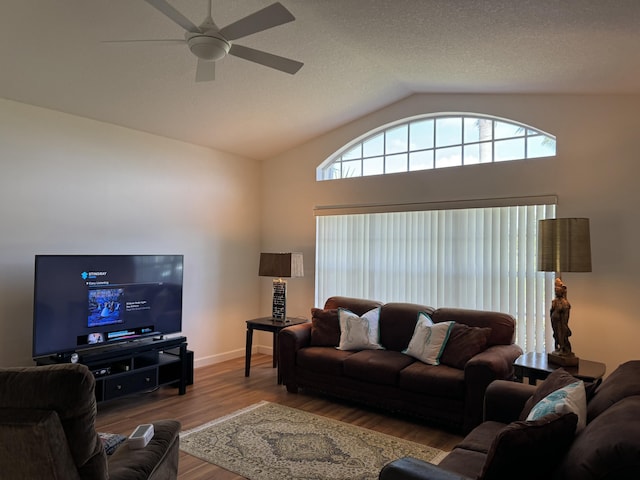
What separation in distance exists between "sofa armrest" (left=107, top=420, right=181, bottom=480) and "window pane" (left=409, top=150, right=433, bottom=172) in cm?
371

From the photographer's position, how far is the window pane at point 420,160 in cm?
480

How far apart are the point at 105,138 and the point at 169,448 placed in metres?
3.42

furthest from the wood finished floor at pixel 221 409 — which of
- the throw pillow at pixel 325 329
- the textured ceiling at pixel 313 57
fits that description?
the textured ceiling at pixel 313 57

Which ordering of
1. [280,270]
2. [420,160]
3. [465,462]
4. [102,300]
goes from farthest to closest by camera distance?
[280,270], [420,160], [102,300], [465,462]

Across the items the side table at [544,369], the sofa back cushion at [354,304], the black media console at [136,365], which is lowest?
the black media console at [136,365]

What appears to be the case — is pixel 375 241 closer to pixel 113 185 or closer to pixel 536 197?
pixel 536 197

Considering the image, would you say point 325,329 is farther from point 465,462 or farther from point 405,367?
point 465,462

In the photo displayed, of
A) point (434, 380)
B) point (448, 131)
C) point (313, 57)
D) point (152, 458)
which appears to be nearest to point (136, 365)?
point (152, 458)

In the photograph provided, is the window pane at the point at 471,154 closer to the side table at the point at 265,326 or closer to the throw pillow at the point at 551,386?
the side table at the point at 265,326

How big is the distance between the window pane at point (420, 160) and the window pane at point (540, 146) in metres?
1.02

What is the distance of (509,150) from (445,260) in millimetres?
1297

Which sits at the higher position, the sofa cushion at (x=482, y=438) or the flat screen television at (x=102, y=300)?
the flat screen television at (x=102, y=300)

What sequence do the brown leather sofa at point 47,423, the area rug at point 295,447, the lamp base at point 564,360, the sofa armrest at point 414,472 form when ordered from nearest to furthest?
the brown leather sofa at point 47,423 → the sofa armrest at point 414,472 → the area rug at point 295,447 → the lamp base at point 564,360

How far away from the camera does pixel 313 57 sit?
12.2 ft
